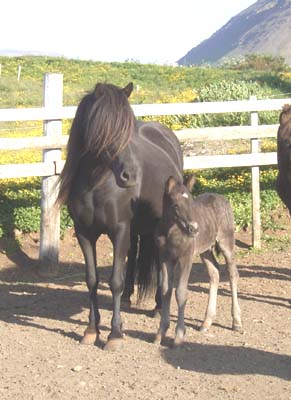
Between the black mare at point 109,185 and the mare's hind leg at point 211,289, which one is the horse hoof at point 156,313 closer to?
the mare's hind leg at point 211,289

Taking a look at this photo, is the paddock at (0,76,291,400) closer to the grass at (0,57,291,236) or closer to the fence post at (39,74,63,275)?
the fence post at (39,74,63,275)

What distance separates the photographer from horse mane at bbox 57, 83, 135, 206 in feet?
19.9

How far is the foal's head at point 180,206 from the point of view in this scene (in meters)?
6.14

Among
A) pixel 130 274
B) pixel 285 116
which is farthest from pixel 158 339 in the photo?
pixel 285 116

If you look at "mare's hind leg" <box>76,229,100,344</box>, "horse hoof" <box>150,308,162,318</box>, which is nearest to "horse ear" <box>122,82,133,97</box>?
"mare's hind leg" <box>76,229,100,344</box>

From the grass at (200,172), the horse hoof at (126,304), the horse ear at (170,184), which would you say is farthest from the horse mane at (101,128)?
the horse hoof at (126,304)

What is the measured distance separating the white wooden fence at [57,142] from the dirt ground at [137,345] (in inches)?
27.5

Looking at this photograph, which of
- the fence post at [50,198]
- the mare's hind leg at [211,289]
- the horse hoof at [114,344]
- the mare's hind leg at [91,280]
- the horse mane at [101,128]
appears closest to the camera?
the horse mane at [101,128]

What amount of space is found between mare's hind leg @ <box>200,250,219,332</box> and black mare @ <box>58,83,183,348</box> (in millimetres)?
580

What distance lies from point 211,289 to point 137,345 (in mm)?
973

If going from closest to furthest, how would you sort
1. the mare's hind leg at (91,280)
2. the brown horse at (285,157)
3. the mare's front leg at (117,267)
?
the mare's front leg at (117,267)
the mare's hind leg at (91,280)
the brown horse at (285,157)

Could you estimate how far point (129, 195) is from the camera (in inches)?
258

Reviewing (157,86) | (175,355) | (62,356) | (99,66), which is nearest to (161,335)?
(175,355)

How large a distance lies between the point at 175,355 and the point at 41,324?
1552mm
